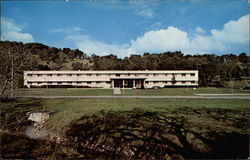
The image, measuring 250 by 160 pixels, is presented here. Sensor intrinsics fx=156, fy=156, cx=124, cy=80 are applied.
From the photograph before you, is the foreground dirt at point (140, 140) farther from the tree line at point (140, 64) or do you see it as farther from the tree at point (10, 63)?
the tree line at point (140, 64)

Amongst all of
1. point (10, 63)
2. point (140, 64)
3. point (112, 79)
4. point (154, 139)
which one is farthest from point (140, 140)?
point (140, 64)

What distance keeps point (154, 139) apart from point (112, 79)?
131 ft

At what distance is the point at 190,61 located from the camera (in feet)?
198

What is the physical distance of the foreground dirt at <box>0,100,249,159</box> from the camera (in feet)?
21.9

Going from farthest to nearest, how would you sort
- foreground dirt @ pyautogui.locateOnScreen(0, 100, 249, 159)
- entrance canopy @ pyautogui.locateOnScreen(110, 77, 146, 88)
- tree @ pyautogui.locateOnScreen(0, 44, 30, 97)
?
entrance canopy @ pyautogui.locateOnScreen(110, 77, 146, 88) < tree @ pyautogui.locateOnScreen(0, 44, 30, 97) < foreground dirt @ pyautogui.locateOnScreen(0, 100, 249, 159)

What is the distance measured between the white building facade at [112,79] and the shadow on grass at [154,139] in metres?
37.1

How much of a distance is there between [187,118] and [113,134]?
5025 millimetres

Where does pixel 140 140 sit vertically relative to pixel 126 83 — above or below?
below

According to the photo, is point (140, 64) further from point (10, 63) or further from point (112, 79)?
point (10, 63)

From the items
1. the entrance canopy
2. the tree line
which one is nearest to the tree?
the tree line

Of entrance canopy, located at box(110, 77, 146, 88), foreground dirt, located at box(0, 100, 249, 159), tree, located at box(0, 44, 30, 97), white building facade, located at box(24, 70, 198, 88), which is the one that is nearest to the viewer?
foreground dirt, located at box(0, 100, 249, 159)

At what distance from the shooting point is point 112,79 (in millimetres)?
47000

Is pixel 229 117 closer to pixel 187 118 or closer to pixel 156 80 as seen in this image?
pixel 187 118

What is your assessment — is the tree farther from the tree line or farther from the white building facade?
the white building facade
